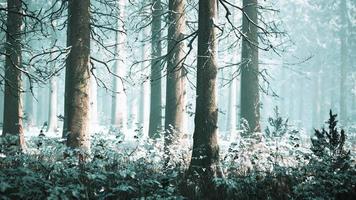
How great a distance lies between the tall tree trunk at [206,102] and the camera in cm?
722

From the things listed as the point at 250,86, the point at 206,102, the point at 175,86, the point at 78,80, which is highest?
the point at 250,86

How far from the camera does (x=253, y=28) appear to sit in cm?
1298

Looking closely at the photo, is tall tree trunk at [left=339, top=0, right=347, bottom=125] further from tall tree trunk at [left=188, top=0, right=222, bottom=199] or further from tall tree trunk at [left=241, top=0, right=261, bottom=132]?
tall tree trunk at [left=188, top=0, right=222, bottom=199]

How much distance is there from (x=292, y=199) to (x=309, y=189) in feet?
1.13

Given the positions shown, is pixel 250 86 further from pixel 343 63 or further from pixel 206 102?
pixel 343 63

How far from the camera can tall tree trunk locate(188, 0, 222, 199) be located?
7219mm

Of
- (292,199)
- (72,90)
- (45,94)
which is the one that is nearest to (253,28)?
(72,90)

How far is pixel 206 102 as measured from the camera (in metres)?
7.40

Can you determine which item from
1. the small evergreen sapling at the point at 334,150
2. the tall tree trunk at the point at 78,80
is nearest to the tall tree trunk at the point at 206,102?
the small evergreen sapling at the point at 334,150

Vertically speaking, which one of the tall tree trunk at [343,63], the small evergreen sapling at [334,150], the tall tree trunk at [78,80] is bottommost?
the small evergreen sapling at [334,150]

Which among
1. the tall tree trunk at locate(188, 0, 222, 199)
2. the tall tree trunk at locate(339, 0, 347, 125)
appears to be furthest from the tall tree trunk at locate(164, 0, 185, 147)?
the tall tree trunk at locate(339, 0, 347, 125)

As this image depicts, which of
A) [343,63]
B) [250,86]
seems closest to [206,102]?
[250,86]

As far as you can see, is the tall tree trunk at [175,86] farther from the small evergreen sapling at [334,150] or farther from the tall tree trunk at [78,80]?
the small evergreen sapling at [334,150]

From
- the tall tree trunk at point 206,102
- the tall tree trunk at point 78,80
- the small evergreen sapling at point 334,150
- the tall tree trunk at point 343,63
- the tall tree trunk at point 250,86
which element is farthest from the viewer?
the tall tree trunk at point 343,63
